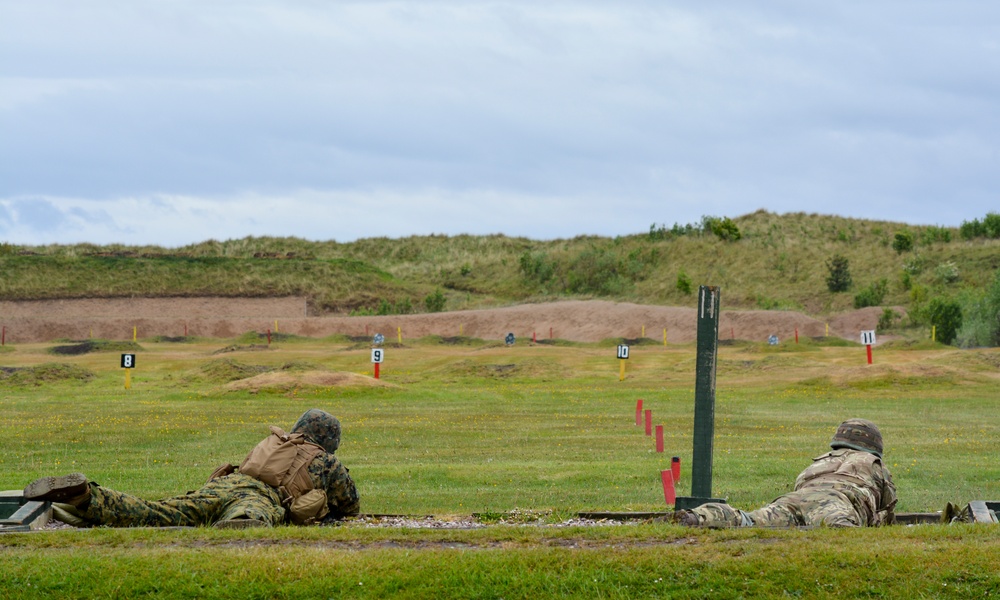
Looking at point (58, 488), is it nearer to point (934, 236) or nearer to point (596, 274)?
point (596, 274)

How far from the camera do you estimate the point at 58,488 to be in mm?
9938

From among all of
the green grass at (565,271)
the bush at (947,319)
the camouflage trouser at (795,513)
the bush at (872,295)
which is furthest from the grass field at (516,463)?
the green grass at (565,271)

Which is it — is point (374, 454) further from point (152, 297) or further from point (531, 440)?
point (152, 297)

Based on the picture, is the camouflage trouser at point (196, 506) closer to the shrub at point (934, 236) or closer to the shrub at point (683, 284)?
the shrub at point (683, 284)

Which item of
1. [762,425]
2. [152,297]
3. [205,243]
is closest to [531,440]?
[762,425]

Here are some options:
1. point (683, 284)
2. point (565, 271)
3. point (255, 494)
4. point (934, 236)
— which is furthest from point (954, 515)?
point (934, 236)

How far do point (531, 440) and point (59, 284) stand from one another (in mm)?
72545

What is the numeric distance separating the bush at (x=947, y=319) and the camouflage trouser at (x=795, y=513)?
186ft

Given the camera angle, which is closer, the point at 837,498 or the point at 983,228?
the point at 837,498

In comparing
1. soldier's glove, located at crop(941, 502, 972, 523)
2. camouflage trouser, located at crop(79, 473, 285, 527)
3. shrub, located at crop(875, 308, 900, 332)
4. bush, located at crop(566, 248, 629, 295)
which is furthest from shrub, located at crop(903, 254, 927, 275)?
camouflage trouser, located at crop(79, 473, 285, 527)

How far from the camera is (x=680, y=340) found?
224 ft

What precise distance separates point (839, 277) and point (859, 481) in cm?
7917

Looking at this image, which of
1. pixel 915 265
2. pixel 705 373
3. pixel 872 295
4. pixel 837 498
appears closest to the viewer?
pixel 837 498

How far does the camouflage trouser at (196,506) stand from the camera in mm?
10172
